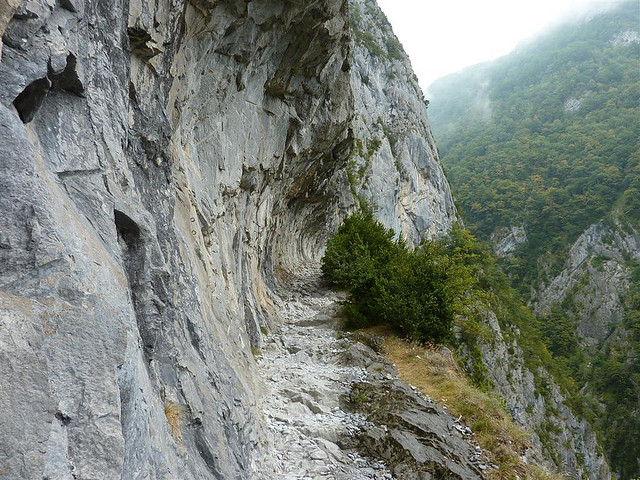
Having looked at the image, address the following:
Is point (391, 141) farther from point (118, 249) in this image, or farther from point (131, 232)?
point (118, 249)

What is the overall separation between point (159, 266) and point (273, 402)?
15.6ft

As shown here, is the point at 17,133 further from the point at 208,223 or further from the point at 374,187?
the point at 374,187

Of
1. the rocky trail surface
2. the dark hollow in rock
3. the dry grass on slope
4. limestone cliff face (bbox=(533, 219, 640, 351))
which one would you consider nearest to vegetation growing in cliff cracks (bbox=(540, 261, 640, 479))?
limestone cliff face (bbox=(533, 219, 640, 351))

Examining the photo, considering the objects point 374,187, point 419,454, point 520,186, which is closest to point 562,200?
point 520,186

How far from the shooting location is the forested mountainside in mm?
56375

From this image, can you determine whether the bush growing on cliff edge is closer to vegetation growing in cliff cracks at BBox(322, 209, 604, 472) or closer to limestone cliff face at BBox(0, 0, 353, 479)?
vegetation growing in cliff cracks at BBox(322, 209, 604, 472)

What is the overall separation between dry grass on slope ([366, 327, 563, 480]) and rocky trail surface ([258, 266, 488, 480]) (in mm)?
346

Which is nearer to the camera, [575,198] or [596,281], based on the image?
[596,281]

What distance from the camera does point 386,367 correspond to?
10312mm

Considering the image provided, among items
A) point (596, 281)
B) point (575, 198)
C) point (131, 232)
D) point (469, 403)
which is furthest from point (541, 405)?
point (575, 198)

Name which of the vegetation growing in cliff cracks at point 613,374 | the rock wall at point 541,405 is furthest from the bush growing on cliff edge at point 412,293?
the vegetation growing in cliff cracks at point 613,374

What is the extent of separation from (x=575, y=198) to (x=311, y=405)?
99.3 meters

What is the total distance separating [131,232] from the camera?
4141 millimetres

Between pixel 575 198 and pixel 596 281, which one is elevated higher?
pixel 575 198
